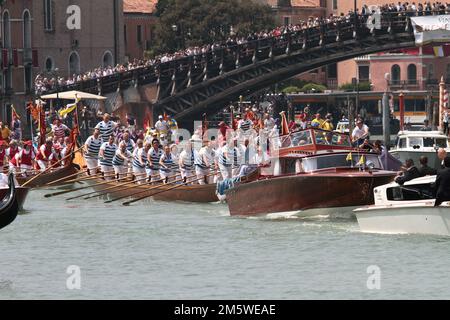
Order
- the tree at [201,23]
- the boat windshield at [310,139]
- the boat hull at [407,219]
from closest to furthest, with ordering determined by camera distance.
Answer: the boat hull at [407,219]
the boat windshield at [310,139]
the tree at [201,23]

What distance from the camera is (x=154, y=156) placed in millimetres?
43375

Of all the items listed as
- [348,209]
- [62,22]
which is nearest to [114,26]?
[62,22]

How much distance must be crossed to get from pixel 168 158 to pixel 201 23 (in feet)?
198

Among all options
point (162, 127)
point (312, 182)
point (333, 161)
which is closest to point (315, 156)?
point (333, 161)

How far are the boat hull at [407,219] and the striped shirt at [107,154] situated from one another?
43.7 ft

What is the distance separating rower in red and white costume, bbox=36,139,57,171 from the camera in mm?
46938

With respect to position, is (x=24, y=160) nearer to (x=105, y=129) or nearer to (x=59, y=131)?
(x=105, y=129)

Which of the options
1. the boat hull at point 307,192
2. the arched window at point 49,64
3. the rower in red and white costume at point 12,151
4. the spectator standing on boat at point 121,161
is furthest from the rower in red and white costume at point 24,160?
the arched window at point 49,64

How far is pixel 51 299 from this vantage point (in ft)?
91.5

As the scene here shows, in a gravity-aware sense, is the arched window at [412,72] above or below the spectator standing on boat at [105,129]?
below

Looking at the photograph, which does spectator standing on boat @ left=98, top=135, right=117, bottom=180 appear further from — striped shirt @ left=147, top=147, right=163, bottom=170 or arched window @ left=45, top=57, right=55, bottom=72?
arched window @ left=45, top=57, right=55, bottom=72

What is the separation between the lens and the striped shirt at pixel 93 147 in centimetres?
4616

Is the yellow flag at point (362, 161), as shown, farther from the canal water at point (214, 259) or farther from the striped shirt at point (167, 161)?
the striped shirt at point (167, 161)
